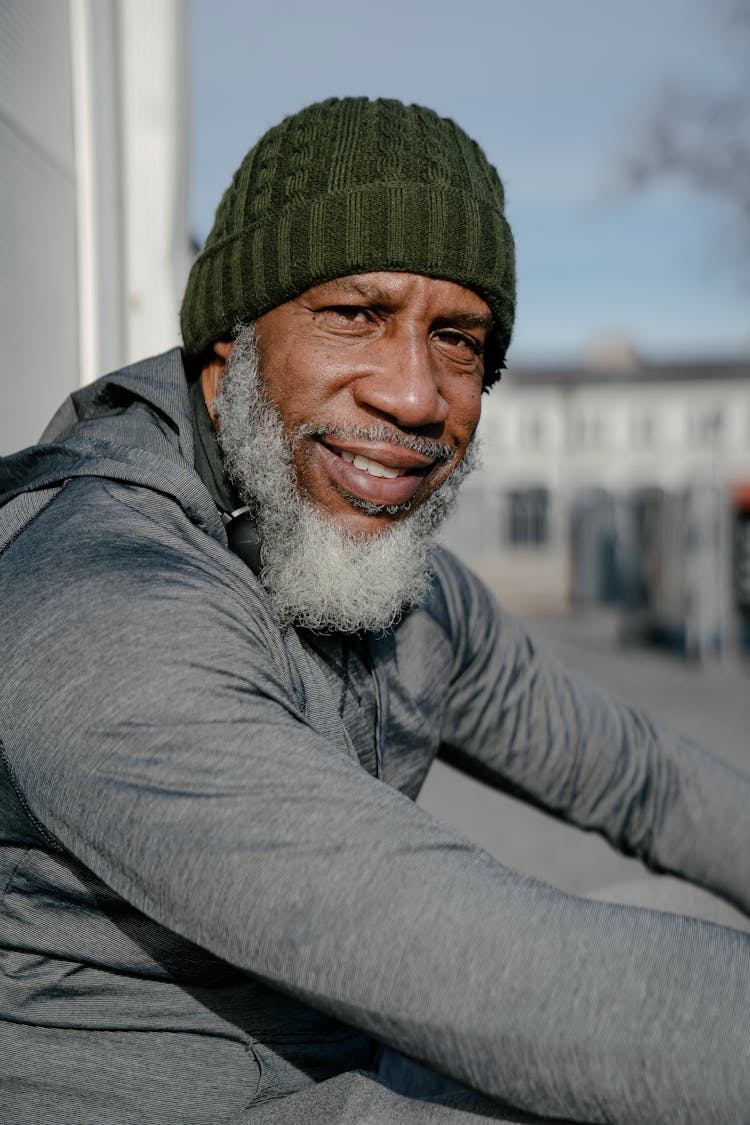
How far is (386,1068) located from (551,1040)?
755 millimetres

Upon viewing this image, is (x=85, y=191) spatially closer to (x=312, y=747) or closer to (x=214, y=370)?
(x=214, y=370)

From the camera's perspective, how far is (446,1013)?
1123 mm

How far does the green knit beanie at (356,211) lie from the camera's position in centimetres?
185

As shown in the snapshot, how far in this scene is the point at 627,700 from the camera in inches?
303

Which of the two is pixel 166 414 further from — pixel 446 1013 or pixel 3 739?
pixel 446 1013

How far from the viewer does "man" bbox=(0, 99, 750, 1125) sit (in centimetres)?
114

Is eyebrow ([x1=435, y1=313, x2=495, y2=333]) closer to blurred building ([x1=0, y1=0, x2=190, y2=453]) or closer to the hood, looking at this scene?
the hood

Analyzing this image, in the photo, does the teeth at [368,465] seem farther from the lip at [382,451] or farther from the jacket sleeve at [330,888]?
the jacket sleeve at [330,888]

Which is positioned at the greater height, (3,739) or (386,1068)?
(3,739)

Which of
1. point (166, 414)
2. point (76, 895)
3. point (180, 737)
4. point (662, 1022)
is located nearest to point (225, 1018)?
point (76, 895)

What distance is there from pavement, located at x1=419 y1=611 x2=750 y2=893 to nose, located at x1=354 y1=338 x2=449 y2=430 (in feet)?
3.53

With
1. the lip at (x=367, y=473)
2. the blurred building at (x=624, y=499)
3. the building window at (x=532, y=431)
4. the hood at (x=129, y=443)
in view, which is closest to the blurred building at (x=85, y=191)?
the hood at (x=129, y=443)

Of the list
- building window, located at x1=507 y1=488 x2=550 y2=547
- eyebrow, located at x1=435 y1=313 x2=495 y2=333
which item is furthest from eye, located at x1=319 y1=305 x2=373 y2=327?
building window, located at x1=507 y1=488 x2=550 y2=547

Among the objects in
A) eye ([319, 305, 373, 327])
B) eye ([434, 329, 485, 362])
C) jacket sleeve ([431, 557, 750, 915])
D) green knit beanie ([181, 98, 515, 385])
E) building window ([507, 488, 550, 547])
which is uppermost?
green knit beanie ([181, 98, 515, 385])
